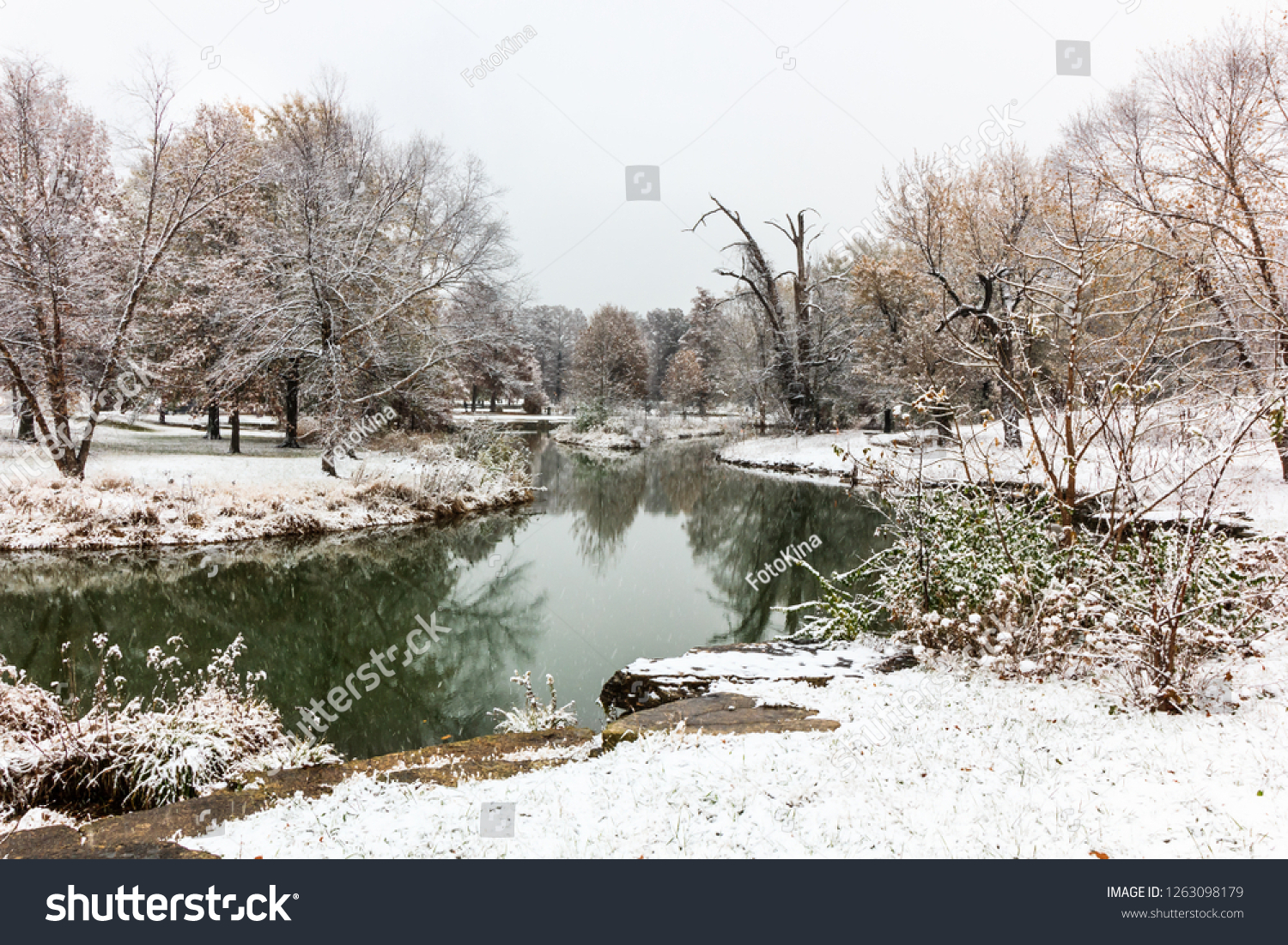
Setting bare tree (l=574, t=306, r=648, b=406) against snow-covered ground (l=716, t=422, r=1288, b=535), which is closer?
snow-covered ground (l=716, t=422, r=1288, b=535)

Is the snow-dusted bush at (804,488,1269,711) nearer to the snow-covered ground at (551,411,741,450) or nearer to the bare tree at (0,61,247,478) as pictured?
the bare tree at (0,61,247,478)

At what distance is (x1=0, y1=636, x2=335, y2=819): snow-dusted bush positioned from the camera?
12.0 ft

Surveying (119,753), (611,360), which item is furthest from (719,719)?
(611,360)

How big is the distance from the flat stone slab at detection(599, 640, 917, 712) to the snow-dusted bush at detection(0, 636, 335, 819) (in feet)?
7.48

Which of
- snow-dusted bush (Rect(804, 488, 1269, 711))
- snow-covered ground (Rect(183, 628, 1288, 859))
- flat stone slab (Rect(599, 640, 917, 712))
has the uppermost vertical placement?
snow-dusted bush (Rect(804, 488, 1269, 711))

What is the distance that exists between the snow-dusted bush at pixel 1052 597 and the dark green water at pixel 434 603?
2489 mm

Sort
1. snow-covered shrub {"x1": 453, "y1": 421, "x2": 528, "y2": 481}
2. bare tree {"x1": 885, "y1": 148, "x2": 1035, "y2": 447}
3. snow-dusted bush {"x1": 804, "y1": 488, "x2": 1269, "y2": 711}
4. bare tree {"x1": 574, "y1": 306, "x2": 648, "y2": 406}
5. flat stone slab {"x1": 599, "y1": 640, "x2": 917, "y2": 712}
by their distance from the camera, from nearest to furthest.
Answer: snow-dusted bush {"x1": 804, "y1": 488, "x2": 1269, "y2": 711}
flat stone slab {"x1": 599, "y1": 640, "x2": 917, "y2": 712}
snow-covered shrub {"x1": 453, "y1": 421, "x2": 528, "y2": 481}
bare tree {"x1": 885, "y1": 148, "x2": 1035, "y2": 447}
bare tree {"x1": 574, "y1": 306, "x2": 648, "y2": 406}

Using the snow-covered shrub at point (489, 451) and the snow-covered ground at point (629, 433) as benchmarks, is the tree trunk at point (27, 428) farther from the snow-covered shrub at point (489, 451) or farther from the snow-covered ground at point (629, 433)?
the snow-covered ground at point (629, 433)

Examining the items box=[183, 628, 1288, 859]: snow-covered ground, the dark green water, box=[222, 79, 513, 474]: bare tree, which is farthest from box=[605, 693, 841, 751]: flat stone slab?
box=[222, 79, 513, 474]: bare tree

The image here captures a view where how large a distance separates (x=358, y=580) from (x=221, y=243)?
14.2 metres

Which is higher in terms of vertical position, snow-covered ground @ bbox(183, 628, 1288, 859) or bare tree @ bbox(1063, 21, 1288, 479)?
bare tree @ bbox(1063, 21, 1288, 479)
